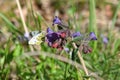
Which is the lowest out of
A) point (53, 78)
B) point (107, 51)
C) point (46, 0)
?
point (53, 78)

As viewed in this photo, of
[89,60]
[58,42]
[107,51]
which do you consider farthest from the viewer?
[107,51]

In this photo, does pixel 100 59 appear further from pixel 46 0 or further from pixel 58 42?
pixel 46 0

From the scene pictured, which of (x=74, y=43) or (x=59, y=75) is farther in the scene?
(x=59, y=75)

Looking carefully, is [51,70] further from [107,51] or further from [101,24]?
[101,24]

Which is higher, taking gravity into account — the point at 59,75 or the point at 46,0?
the point at 46,0

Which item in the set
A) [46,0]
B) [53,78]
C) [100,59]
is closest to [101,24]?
[46,0]

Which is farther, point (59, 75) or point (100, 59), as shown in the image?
point (100, 59)

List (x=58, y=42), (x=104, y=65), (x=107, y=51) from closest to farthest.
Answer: (x=58, y=42) < (x=104, y=65) < (x=107, y=51)

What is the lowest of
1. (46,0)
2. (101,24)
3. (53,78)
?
(53,78)

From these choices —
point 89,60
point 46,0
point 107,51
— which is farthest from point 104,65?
point 46,0
